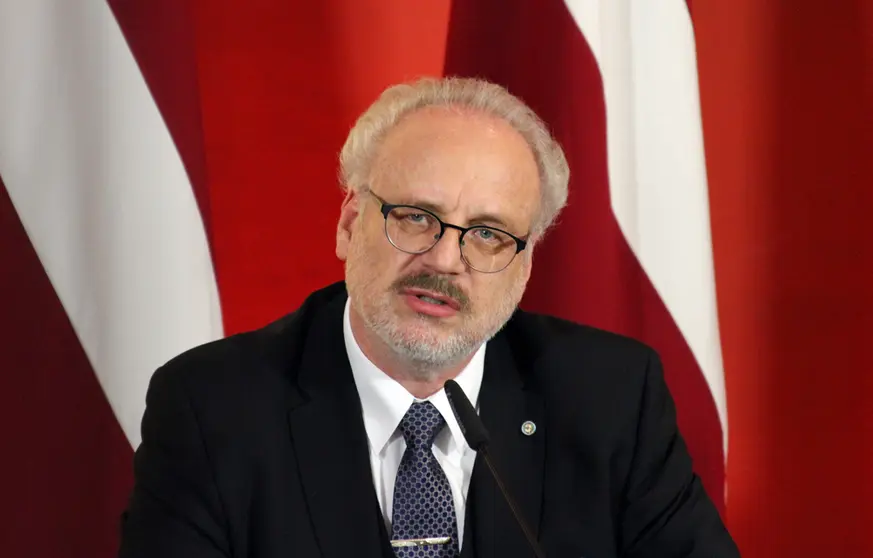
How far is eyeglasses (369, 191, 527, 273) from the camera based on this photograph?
66.7 inches

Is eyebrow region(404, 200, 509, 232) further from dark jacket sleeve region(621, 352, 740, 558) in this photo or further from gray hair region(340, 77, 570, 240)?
dark jacket sleeve region(621, 352, 740, 558)

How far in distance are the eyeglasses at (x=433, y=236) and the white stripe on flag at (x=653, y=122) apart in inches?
24.9

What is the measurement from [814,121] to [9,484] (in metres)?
2.03

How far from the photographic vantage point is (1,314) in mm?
2074

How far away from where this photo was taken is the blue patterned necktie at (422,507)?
5.54 feet

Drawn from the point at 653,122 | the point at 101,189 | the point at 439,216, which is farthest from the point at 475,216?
the point at 101,189

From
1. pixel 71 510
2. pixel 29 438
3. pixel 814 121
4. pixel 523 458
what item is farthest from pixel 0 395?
pixel 814 121

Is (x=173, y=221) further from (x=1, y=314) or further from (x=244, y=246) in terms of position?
(x=1, y=314)

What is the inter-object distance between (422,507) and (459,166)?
608 millimetres

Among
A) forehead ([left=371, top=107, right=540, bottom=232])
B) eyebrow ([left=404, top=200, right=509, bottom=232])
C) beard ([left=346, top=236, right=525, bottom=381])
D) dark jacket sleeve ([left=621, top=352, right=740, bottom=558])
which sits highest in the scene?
forehead ([left=371, top=107, right=540, bottom=232])

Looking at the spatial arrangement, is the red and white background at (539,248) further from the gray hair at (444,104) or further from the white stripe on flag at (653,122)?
the gray hair at (444,104)

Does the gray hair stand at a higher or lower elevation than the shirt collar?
higher

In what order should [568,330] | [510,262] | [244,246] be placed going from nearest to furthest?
1. [510,262]
2. [568,330]
3. [244,246]

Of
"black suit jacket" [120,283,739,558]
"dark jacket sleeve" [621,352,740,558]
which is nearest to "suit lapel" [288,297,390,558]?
"black suit jacket" [120,283,739,558]
